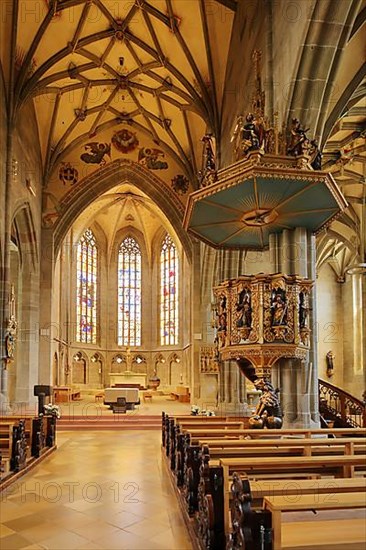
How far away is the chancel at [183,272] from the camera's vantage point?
5.09 m

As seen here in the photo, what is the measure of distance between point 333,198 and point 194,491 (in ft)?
16.1

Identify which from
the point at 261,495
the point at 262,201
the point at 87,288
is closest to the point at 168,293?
the point at 87,288

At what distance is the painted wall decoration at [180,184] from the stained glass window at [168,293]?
8908 millimetres

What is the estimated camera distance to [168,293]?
3247 cm

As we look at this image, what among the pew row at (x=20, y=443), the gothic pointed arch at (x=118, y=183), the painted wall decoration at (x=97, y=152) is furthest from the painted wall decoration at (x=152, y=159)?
the pew row at (x=20, y=443)

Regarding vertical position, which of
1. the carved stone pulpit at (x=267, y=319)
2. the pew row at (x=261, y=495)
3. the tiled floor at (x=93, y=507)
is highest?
the carved stone pulpit at (x=267, y=319)

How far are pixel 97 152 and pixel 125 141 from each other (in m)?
1.24

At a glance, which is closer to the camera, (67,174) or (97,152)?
(67,174)

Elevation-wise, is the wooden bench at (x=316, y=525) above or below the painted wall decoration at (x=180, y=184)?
below

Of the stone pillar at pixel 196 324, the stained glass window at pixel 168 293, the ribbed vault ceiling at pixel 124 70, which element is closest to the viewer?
the ribbed vault ceiling at pixel 124 70

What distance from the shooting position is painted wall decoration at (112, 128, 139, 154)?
2323cm

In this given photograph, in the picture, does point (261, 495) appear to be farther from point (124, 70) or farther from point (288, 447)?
point (124, 70)

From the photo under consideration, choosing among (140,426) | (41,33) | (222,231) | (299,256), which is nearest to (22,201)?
(41,33)

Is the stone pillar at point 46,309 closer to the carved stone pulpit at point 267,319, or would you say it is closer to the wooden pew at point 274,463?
the carved stone pulpit at point 267,319
